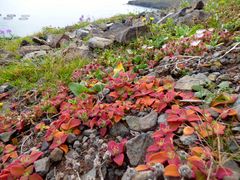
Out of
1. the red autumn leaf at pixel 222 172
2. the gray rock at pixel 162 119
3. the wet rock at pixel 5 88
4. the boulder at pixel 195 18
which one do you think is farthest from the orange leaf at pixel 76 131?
the boulder at pixel 195 18

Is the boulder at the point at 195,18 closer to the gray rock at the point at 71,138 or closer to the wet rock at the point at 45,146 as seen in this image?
the gray rock at the point at 71,138

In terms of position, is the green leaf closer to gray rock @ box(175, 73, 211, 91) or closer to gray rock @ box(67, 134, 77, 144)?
gray rock @ box(67, 134, 77, 144)

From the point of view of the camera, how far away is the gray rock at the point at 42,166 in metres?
→ 2.08

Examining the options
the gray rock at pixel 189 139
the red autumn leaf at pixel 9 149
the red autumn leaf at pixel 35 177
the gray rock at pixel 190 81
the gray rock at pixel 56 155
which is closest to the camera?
the gray rock at pixel 189 139

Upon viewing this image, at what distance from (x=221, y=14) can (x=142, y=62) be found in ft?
5.42

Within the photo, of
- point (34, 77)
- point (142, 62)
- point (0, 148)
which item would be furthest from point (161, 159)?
point (34, 77)

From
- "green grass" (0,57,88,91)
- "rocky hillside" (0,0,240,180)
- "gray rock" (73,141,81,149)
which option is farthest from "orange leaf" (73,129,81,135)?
"green grass" (0,57,88,91)

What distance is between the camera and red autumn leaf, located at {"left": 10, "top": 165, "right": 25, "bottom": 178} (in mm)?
2064

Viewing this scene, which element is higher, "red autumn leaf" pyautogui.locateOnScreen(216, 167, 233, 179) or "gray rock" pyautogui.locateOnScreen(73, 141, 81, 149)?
"red autumn leaf" pyautogui.locateOnScreen(216, 167, 233, 179)

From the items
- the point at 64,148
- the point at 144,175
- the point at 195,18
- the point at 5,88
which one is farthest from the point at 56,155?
the point at 195,18

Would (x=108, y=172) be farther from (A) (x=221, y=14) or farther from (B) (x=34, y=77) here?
(A) (x=221, y=14)

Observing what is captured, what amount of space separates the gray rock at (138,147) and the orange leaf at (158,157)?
0.16 m

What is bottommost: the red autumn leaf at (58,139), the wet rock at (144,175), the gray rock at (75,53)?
the gray rock at (75,53)

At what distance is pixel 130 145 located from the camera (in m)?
1.93
